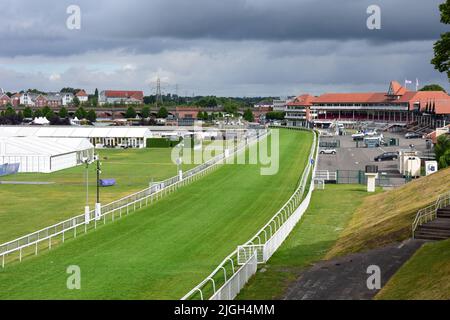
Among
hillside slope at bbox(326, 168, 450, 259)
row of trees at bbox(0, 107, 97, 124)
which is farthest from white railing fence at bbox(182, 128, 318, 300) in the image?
row of trees at bbox(0, 107, 97, 124)

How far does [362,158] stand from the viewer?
79812mm

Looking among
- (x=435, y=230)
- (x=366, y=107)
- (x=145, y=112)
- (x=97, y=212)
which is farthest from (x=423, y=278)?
(x=145, y=112)

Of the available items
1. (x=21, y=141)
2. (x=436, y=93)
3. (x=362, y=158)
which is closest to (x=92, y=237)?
(x=21, y=141)

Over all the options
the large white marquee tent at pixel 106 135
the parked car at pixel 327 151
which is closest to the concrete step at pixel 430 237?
the parked car at pixel 327 151

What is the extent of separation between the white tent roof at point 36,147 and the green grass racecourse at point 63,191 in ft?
8.95

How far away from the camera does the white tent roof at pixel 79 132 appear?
334 feet

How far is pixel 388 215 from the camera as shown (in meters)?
35.6

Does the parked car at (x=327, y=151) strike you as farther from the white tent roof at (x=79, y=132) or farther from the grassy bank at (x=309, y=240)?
the grassy bank at (x=309, y=240)

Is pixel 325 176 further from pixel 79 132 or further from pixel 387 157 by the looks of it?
pixel 79 132

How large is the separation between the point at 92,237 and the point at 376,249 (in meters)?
13.7

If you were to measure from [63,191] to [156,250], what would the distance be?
24.0 metres

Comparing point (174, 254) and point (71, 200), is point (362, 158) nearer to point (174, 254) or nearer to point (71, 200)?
point (71, 200)

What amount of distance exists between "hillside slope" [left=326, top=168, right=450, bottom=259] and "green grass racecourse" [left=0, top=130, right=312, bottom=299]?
190 inches

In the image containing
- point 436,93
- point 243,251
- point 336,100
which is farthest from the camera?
point 336,100
